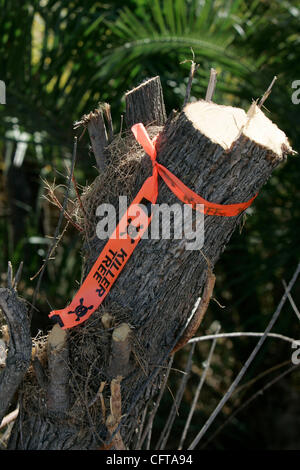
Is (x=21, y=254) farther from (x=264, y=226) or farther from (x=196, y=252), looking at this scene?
(x=196, y=252)

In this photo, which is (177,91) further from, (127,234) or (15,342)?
(15,342)

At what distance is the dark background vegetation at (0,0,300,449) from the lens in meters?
2.30

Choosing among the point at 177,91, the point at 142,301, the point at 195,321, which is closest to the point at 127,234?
the point at 142,301

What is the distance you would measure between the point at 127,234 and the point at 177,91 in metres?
1.40

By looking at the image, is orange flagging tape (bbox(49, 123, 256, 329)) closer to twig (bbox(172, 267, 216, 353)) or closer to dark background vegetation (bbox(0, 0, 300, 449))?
twig (bbox(172, 267, 216, 353))

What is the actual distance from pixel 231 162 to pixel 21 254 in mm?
1759

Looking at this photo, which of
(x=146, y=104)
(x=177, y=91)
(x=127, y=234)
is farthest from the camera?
(x=177, y=91)

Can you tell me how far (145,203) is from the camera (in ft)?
3.80

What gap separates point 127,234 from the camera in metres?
1.15

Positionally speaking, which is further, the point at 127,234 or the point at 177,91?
the point at 177,91

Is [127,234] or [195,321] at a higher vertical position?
[127,234]

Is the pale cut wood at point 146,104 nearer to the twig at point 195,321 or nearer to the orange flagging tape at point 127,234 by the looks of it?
the orange flagging tape at point 127,234

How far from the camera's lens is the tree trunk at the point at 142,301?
1.10 meters

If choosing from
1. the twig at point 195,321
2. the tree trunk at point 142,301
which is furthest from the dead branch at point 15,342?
the twig at point 195,321
